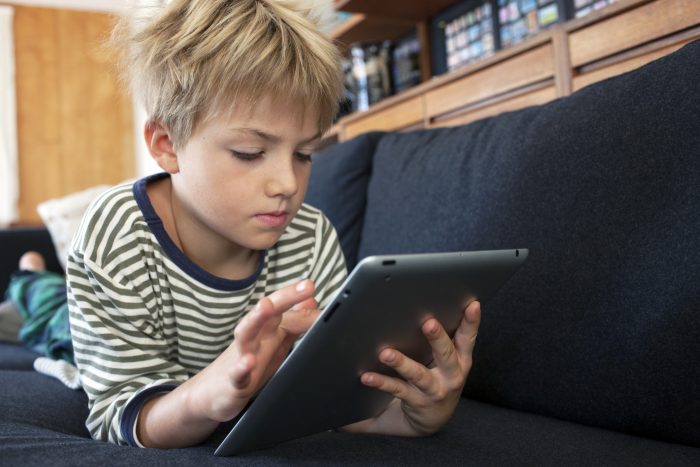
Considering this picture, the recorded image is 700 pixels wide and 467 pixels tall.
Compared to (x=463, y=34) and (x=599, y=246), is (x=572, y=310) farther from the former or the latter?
(x=463, y=34)

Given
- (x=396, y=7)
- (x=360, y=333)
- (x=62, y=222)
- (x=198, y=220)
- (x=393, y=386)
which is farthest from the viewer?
(x=62, y=222)

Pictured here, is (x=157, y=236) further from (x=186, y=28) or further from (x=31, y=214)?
(x=31, y=214)

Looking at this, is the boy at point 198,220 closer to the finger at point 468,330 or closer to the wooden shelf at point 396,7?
the finger at point 468,330

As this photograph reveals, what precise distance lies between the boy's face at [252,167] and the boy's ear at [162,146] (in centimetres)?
3

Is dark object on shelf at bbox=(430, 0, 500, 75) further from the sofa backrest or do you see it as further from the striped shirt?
the striped shirt

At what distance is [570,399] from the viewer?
2.64ft

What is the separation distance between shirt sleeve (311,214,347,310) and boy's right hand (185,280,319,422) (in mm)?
288

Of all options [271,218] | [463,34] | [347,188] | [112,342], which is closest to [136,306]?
[112,342]

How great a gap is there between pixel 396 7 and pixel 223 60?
1.47 metres

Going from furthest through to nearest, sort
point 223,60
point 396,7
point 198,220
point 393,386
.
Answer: point 396,7 → point 198,220 → point 223,60 → point 393,386

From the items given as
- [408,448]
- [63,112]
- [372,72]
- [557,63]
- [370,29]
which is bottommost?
[408,448]

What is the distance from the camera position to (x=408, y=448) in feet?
2.25

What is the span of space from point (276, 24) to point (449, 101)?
89 cm

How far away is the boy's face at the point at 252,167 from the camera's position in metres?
0.77
